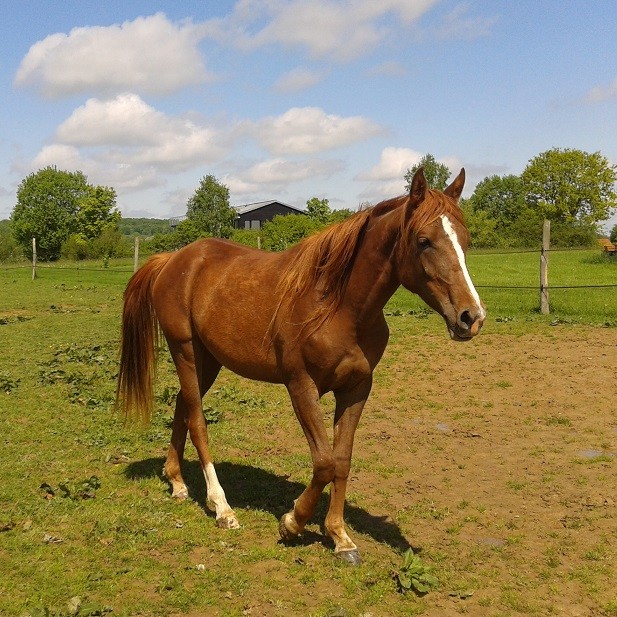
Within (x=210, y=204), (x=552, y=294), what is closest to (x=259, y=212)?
(x=210, y=204)

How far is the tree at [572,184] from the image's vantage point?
65875 millimetres

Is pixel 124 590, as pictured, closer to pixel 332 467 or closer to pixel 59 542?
pixel 59 542

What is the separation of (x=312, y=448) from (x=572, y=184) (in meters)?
71.1

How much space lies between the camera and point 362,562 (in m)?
3.73

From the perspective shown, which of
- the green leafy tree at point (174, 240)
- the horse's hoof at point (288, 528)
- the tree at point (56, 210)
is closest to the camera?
the horse's hoof at point (288, 528)

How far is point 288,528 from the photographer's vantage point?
3.91 metres

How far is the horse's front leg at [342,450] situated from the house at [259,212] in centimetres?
8085

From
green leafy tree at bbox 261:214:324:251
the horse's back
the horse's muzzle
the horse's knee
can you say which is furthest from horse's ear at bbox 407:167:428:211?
green leafy tree at bbox 261:214:324:251

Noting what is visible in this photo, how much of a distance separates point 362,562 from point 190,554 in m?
1.11

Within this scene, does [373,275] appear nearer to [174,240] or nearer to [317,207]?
[174,240]

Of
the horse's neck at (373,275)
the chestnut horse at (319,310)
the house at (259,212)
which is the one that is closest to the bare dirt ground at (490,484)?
the chestnut horse at (319,310)

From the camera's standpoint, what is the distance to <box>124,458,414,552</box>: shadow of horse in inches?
163

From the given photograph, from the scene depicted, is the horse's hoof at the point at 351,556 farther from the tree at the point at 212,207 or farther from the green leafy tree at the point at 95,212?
the green leafy tree at the point at 95,212

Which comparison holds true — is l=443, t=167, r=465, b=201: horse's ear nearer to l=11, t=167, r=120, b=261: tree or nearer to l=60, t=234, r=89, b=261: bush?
l=60, t=234, r=89, b=261: bush
